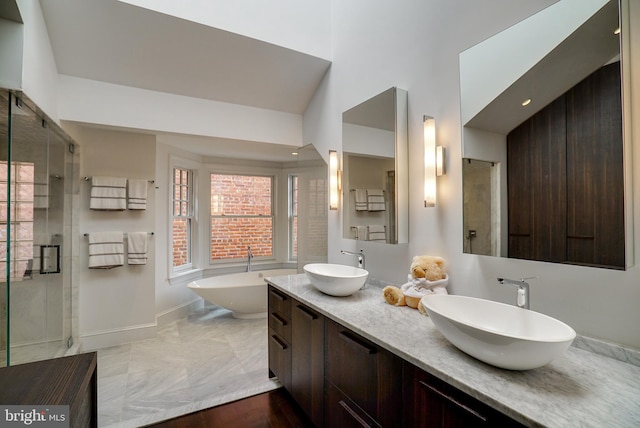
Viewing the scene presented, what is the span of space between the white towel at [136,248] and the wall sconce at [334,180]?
7.24 feet

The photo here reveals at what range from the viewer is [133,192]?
3.28 m

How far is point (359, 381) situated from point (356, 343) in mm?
172

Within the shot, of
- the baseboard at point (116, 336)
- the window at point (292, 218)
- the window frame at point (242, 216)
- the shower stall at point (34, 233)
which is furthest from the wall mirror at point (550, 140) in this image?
the window frame at point (242, 216)

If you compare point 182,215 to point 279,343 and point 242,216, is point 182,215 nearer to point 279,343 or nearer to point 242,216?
point 242,216

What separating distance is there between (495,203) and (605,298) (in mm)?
582

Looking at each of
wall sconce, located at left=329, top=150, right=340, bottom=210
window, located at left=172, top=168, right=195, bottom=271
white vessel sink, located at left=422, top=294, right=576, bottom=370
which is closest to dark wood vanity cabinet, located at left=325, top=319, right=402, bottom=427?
white vessel sink, located at left=422, top=294, right=576, bottom=370

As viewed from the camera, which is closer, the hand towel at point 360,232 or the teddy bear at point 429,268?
the teddy bear at point 429,268

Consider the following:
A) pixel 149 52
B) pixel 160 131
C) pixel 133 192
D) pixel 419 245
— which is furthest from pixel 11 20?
pixel 419 245

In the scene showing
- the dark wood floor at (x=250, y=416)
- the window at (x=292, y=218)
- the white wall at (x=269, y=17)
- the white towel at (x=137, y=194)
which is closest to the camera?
the dark wood floor at (x=250, y=416)

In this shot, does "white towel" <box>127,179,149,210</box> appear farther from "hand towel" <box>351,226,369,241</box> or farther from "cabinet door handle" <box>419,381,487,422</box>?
"cabinet door handle" <box>419,381,487,422</box>

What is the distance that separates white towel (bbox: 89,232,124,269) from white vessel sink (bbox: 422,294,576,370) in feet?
10.7

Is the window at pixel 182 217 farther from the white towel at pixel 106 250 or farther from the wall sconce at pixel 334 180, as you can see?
the wall sconce at pixel 334 180

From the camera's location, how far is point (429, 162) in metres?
1.84

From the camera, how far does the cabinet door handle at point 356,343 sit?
1.31 m
